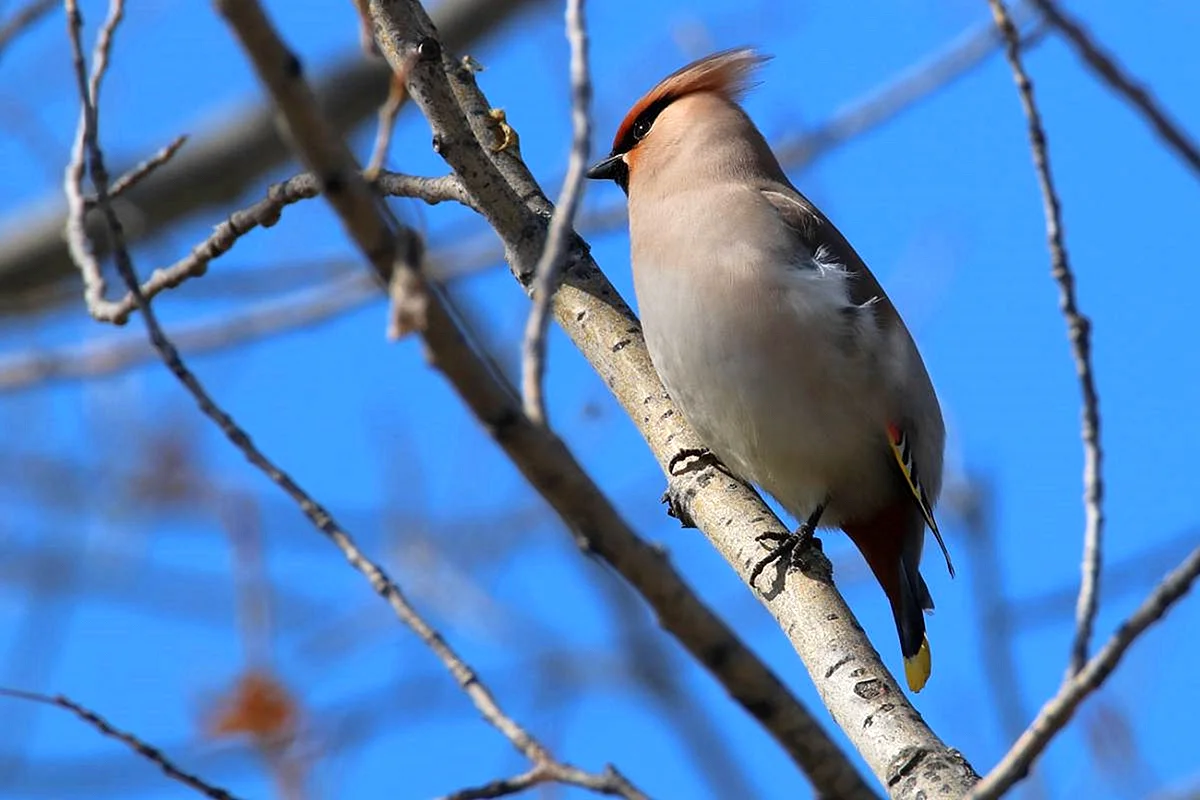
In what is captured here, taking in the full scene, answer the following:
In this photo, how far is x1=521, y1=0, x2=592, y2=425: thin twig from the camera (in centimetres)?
172

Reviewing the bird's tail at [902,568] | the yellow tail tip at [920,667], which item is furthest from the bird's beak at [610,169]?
the yellow tail tip at [920,667]

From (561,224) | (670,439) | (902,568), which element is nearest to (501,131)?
(670,439)

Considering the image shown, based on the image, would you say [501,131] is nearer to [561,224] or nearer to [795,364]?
[795,364]

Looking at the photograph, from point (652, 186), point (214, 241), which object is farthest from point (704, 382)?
Answer: point (214, 241)

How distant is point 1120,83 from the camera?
1737 millimetres

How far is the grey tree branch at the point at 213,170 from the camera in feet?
20.3

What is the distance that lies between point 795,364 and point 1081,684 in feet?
8.07

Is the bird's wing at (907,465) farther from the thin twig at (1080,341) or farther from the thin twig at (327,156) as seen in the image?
the thin twig at (327,156)

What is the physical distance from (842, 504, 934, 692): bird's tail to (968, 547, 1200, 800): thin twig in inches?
95.8

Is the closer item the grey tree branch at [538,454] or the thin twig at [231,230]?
the grey tree branch at [538,454]

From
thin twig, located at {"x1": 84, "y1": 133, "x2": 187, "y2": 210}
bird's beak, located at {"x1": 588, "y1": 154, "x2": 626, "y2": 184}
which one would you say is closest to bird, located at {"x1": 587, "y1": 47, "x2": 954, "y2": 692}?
bird's beak, located at {"x1": 588, "y1": 154, "x2": 626, "y2": 184}

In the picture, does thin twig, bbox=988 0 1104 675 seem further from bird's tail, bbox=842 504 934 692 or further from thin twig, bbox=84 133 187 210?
bird's tail, bbox=842 504 934 692

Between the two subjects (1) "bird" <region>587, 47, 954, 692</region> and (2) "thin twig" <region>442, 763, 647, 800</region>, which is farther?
(1) "bird" <region>587, 47, 954, 692</region>

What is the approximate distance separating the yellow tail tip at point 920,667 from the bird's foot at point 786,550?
0.76 metres
